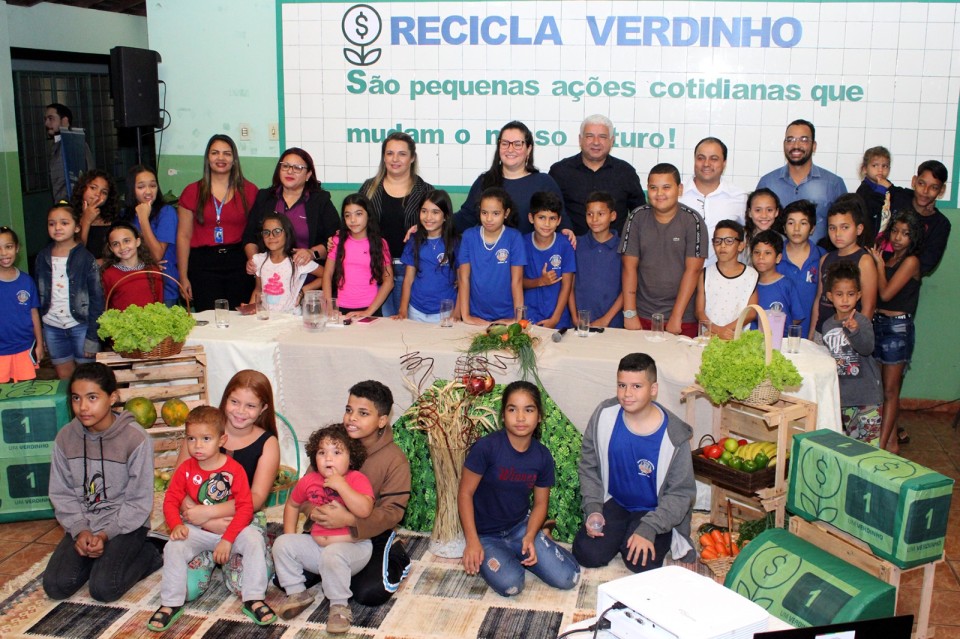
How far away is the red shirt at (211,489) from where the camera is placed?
12.0 feet

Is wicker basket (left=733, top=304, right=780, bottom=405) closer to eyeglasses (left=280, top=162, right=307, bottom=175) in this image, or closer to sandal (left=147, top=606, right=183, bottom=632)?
sandal (left=147, top=606, right=183, bottom=632)

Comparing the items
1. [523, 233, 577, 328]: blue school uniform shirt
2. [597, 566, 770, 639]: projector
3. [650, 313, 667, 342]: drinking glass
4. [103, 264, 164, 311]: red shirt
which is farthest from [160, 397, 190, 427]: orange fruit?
[597, 566, 770, 639]: projector

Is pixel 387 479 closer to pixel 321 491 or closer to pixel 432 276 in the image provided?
pixel 321 491

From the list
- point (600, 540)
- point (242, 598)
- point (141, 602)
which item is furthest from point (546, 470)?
point (141, 602)

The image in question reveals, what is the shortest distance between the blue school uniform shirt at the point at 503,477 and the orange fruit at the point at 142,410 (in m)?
1.64

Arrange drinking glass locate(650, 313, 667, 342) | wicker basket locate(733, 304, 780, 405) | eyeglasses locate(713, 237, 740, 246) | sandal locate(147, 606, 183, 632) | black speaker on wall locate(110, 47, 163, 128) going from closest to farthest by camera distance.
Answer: sandal locate(147, 606, 183, 632), wicker basket locate(733, 304, 780, 405), drinking glass locate(650, 313, 667, 342), eyeglasses locate(713, 237, 740, 246), black speaker on wall locate(110, 47, 163, 128)

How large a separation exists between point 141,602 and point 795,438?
100 inches

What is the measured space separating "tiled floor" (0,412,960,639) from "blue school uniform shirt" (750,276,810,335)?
47.8 inches

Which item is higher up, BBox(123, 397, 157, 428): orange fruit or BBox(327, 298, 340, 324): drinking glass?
BBox(327, 298, 340, 324): drinking glass

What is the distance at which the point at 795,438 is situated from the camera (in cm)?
349

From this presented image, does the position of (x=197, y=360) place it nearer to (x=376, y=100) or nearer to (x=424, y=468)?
(x=424, y=468)

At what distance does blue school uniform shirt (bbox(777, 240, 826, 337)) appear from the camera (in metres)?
4.97

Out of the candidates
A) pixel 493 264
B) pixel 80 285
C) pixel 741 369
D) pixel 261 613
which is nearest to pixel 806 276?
pixel 741 369

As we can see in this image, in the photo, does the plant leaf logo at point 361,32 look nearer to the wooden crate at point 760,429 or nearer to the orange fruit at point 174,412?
the orange fruit at point 174,412
